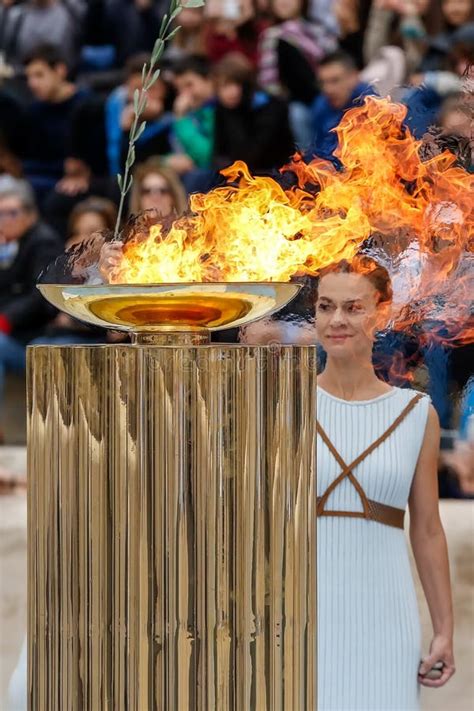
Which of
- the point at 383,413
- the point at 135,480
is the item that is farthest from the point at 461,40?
the point at 135,480

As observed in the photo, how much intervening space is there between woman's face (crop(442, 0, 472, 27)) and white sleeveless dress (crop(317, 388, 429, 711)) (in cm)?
315

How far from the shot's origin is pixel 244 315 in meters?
1.74

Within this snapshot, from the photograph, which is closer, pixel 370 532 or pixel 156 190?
pixel 370 532

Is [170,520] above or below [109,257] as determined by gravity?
below

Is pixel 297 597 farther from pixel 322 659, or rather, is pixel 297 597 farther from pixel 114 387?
pixel 322 659

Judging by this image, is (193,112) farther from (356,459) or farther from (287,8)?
(356,459)

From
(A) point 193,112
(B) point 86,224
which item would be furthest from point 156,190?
(A) point 193,112

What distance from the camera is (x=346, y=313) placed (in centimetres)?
238

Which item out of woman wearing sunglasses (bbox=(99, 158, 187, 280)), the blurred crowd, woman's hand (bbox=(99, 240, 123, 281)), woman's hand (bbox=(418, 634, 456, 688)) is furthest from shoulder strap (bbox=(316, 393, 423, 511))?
the blurred crowd

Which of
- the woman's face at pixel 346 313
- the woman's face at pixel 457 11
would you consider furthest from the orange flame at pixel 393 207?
the woman's face at pixel 457 11

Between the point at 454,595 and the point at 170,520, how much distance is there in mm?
2542

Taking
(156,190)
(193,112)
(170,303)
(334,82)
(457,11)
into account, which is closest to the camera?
(170,303)

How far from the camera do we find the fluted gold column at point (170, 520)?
66.1 inches

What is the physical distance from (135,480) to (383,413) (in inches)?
32.7
